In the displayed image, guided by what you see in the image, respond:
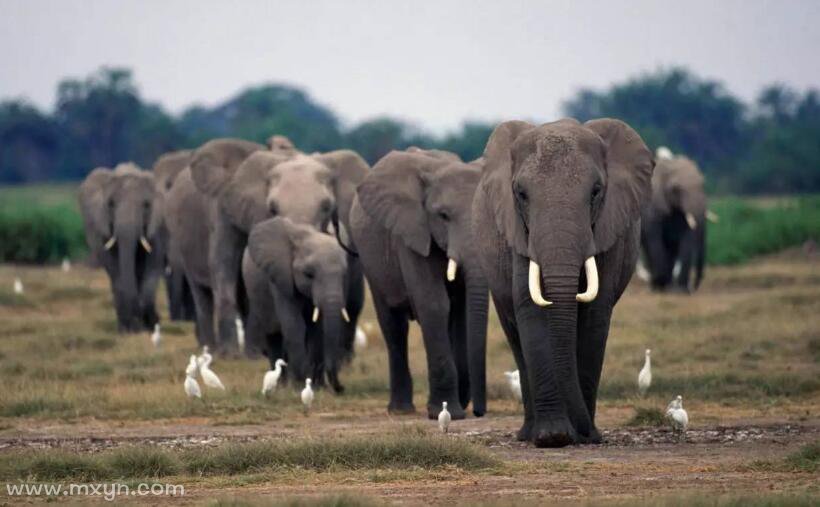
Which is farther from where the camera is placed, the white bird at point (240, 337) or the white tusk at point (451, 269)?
the white bird at point (240, 337)

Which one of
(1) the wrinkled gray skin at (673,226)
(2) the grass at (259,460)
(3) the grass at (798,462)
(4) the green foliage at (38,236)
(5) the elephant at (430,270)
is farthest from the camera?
(4) the green foliage at (38,236)

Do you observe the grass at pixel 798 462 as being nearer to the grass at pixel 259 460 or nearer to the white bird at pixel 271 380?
the grass at pixel 259 460

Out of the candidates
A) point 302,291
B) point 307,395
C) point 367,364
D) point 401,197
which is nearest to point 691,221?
point 367,364

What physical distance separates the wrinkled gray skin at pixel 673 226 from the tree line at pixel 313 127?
4899 centimetres

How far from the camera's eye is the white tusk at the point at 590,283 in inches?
514

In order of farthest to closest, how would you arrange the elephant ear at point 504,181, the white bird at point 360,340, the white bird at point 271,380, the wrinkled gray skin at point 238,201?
1. the white bird at point 360,340
2. the wrinkled gray skin at point 238,201
3. the white bird at point 271,380
4. the elephant ear at point 504,181

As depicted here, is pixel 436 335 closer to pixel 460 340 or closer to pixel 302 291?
pixel 460 340

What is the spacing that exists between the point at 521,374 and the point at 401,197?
3.29 m

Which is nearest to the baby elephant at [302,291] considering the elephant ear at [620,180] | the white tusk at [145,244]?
the elephant ear at [620,180]

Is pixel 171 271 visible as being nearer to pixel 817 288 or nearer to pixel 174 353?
pixel 174 353

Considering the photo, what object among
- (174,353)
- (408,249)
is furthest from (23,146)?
(408,249)

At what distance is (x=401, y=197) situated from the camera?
1700 cm

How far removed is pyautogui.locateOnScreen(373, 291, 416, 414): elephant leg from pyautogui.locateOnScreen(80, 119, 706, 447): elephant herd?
18 mm

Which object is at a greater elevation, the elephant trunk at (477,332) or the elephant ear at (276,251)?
the elephant ear at (276,251)
